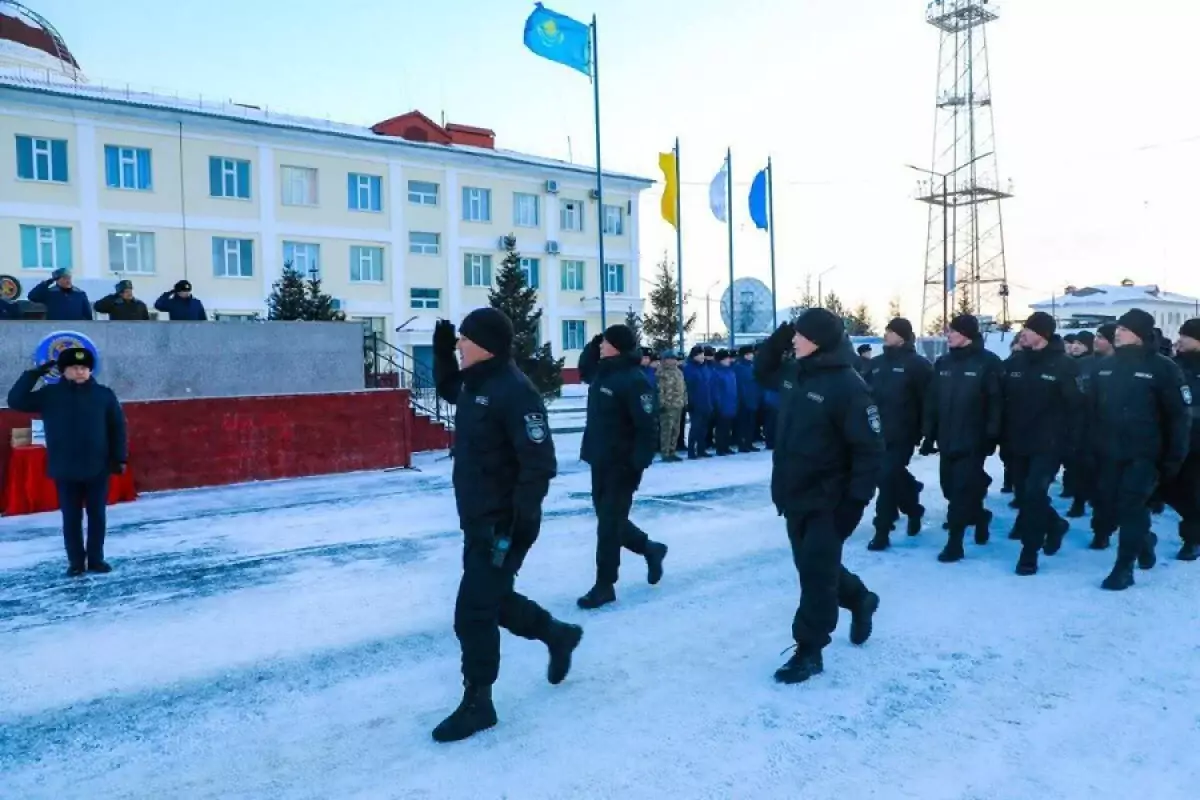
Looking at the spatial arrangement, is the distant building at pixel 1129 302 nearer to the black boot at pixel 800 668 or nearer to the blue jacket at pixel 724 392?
the blue jacket at pixel 724 392

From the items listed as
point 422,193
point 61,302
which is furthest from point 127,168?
point 61,302

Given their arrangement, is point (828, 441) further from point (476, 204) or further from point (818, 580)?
point (476, 204)

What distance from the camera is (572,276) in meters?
43.5

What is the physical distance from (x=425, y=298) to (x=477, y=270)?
2939 mm

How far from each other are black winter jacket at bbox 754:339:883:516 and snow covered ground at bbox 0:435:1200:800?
964mm

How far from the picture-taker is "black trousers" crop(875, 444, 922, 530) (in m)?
7.95

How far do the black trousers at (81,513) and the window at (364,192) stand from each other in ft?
99.4

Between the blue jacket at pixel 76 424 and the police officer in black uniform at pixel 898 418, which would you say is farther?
the police officer in black uniform at pixel 898 418

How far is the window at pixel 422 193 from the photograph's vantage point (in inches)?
1494

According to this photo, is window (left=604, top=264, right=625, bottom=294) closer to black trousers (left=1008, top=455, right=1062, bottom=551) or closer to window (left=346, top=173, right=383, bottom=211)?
window (left=346, top=173, right=383, bottom=211)

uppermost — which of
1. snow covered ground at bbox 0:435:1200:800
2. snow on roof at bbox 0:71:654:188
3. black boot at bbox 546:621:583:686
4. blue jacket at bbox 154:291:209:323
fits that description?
snow on roof at bbox 0:71:654:188

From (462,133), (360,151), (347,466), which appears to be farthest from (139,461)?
(462,133)

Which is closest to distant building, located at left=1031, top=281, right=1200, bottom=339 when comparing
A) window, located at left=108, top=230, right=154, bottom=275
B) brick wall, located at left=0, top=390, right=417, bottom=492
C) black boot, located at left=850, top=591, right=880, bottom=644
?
window, located at left=108, top=230, right=154, bottom=275

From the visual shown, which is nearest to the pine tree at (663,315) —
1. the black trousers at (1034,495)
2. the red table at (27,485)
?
the red table at (27,485)
